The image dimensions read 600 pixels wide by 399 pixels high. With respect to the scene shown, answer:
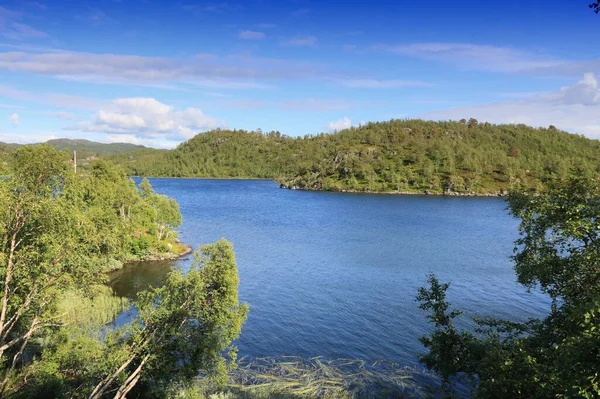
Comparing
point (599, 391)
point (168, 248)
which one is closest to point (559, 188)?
point (599, 391)

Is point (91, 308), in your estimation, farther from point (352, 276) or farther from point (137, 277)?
point (352, 276)

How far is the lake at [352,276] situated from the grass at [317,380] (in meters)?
1.86

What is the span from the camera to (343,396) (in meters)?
29.2

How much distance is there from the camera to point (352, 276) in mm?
60375

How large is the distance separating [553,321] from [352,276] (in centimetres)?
4313

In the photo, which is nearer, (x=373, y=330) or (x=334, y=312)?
(x=373, y=330)

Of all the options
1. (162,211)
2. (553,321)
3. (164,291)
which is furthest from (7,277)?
(162,211)

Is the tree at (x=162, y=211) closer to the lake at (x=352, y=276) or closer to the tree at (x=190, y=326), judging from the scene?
the lake at (x=352, y=276)

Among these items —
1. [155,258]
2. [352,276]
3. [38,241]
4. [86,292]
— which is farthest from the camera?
[155,258]

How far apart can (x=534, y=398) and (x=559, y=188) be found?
1028 cm

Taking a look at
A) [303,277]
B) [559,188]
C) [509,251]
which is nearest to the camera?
[559,188]

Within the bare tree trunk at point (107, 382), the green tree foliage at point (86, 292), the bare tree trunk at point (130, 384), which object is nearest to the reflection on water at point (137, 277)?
the green tree foliage at point (86, 292)

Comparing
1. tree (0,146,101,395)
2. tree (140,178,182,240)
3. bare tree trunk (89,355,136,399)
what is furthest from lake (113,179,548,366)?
tree (0,146,101,395)

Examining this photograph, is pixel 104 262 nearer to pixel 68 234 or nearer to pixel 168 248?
pixel 68 234
